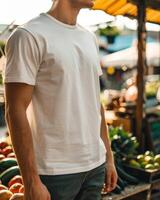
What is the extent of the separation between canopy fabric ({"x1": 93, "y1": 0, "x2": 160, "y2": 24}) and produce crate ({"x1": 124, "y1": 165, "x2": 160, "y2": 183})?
6.96 ft

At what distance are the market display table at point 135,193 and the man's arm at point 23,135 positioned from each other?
1.99 metres

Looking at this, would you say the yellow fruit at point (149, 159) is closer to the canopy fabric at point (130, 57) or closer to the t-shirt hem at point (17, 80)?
the t-shirt hem at point (17, 80)

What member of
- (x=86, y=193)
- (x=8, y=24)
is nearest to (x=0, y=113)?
(x=8, y=24)

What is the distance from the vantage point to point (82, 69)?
1934 mm

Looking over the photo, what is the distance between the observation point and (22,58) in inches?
67.3

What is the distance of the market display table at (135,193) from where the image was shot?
12.1 feet

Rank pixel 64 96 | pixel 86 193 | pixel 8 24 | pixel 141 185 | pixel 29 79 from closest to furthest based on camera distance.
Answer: pixel 29 79 < pixel 64 96 < pixel 86 193 < pixel 8 24 < pixel 141 185

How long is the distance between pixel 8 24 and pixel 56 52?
2139mm

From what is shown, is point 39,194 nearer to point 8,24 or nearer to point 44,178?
point 44,178

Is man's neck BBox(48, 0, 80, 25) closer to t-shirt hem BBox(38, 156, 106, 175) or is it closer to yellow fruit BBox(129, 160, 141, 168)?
t-shirt hem BBox(38, 156, 106, 175)

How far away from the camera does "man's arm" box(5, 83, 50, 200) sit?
172 cm

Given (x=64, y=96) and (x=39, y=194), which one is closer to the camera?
(x=39, y=194)

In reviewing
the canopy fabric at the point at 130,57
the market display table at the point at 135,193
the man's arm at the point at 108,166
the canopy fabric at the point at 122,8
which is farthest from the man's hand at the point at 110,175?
the canopy fabric at the point at 130,57

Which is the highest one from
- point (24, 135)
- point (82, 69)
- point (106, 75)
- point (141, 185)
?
point (82, 69)
